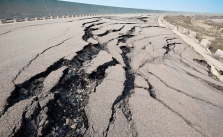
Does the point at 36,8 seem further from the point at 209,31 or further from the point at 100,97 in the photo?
the point at 209,31

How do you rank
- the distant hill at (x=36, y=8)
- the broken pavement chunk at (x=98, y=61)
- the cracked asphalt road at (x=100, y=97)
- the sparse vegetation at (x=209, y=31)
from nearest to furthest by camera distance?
1. the cracked asphalt road at (x=100, y=97)
2. the broken pavement chunk at (x=98, y=61)
3. the sparse vegetation at (x=209, y=31)
4. the distant hill at (x=36, y=8)

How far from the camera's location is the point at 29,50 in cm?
360

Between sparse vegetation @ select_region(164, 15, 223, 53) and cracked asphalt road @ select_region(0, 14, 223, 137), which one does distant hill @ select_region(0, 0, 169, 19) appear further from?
sparse vegetation @ select_region(164, 15, 223, 53)

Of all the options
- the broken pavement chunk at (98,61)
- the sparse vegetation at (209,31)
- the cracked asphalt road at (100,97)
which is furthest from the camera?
the sparse vegetation at (209,31)

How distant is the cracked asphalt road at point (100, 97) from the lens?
1.67 m

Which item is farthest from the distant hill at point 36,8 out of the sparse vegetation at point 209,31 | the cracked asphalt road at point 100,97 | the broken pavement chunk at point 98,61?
the sparse vegetation at point 209,31

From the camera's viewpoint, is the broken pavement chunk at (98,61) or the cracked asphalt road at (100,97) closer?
the cracked asphalt road at (100,97)

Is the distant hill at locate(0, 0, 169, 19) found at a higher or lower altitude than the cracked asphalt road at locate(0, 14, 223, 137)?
higher

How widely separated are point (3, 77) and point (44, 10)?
20.2 metres

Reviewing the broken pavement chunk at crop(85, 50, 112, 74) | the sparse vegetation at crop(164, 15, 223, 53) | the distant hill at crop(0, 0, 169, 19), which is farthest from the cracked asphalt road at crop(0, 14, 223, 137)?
the distant hill at crop(0, 0, 169, 19)

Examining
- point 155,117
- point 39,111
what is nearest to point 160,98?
point 155,117

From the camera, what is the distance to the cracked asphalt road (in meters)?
1.67

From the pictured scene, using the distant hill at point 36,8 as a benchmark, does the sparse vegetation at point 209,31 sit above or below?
below

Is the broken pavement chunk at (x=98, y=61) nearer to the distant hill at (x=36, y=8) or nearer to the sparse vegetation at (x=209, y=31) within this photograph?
the sparse vegetation at (x=209, y=31)
